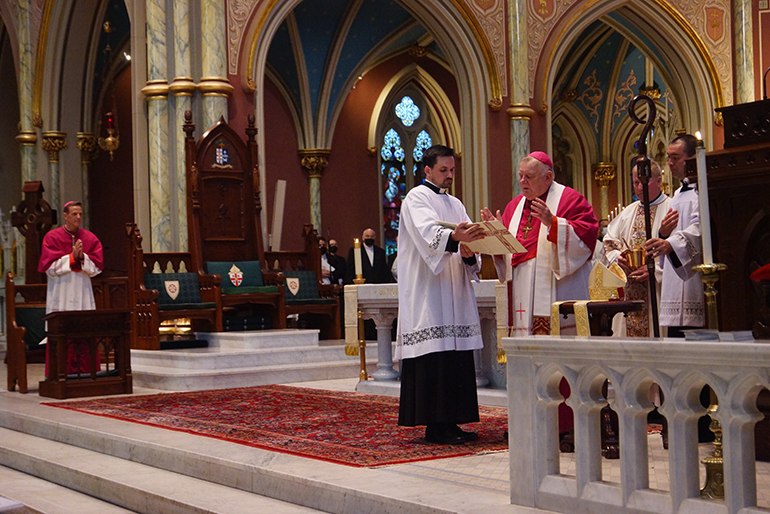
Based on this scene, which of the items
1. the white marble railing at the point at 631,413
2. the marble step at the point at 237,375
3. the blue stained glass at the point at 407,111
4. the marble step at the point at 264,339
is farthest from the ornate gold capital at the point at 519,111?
the white marble railing at the point at 631,413

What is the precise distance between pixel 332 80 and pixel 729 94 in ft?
24.0

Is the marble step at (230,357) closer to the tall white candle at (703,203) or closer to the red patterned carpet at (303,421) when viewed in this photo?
the red patterned carpet at (303,421)

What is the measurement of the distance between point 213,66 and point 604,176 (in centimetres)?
1219

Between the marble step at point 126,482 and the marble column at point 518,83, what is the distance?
29.8 ft

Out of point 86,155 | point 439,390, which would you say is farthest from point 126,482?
Answer: point 86,155

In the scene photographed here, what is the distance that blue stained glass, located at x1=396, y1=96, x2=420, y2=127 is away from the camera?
20422 millimetres

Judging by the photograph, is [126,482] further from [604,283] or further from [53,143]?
[53,143]

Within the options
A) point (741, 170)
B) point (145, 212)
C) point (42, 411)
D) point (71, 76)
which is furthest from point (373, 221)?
point (741, 170)

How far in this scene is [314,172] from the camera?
60.7ft

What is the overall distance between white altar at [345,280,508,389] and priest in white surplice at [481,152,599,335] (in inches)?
45.3

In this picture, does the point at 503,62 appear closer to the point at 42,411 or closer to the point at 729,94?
the point at 729,94

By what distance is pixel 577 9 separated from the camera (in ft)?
47.1

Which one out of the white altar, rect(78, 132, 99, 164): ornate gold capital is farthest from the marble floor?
rect(78, 132, 99, 164): ornate gold capital

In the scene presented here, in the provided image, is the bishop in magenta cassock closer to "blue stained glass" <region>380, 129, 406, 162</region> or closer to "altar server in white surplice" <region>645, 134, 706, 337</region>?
"altar server in white surplice" <region>645, 134, 706, 337</region>
